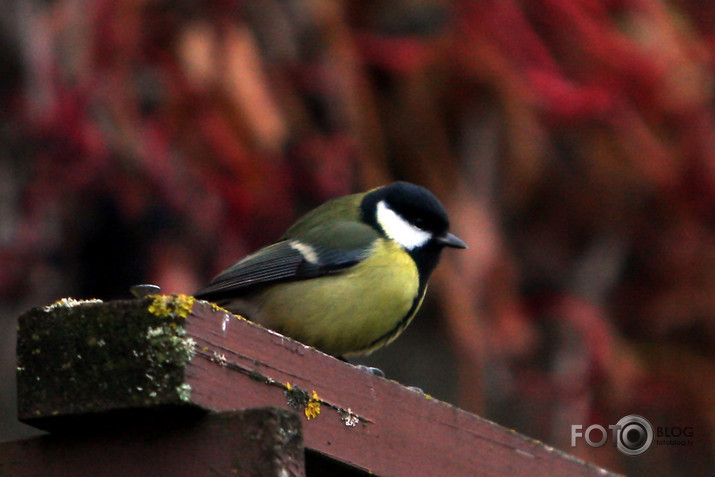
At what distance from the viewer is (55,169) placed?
2375mm

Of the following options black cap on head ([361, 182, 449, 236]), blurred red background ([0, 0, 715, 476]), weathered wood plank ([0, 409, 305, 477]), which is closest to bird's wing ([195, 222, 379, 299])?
black cap on head ([361, 182, 449, 236])

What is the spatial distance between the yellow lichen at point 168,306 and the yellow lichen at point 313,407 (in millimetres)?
214

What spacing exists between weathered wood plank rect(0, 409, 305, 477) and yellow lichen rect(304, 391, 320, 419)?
13cm

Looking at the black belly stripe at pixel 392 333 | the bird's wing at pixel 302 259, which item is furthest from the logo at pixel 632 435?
the bird's wing at pixel 302 259

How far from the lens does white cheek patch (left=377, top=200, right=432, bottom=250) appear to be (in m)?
2.24

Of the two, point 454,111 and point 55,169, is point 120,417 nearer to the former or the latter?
point 55,169

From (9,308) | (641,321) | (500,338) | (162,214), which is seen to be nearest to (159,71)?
(162,214)

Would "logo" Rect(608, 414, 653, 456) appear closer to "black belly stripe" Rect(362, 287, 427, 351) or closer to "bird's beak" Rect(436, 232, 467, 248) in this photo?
"bird's beak" Rect(436, 232, 467, 248)

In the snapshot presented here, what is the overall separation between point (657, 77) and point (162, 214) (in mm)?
1446

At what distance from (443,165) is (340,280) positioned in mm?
1108

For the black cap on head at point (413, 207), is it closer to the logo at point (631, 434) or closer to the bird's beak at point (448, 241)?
the bird's beak at point (448, 241)

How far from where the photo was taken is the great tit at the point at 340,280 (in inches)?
77.8

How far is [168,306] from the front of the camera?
96 cm

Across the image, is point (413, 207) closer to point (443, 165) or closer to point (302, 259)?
point (302, 259)
